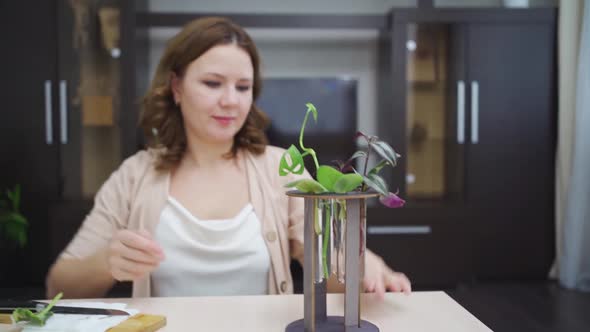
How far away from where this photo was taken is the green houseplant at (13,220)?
8.91 feet

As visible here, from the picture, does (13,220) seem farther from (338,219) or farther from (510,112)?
(510,112)

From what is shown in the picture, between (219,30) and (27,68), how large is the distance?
2.12 metres

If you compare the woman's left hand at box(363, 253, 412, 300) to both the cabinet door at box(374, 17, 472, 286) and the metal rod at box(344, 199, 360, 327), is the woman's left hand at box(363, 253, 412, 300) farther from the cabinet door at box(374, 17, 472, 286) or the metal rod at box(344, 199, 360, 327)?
the cabinet door at box(374, 17, 472, 286)

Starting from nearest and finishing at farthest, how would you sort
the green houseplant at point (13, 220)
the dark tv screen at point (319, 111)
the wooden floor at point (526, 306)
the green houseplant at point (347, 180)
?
1. the green houseplant at point (347, 180)
2. the wooden floor at point (526, 306)
3. the green houseplant at point (13, 220)
4. the dark tv screen at point (319, 111)

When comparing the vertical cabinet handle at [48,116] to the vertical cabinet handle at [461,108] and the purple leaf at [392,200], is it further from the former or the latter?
the purple leaf at [392,200]

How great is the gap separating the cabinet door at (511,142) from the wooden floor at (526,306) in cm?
16

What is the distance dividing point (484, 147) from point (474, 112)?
8.3 inches

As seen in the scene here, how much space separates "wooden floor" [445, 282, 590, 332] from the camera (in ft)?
7.56

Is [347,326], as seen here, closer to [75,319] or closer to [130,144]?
[75,319]

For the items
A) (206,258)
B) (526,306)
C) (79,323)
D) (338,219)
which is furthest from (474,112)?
(79,323)

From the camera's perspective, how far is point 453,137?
3066mm

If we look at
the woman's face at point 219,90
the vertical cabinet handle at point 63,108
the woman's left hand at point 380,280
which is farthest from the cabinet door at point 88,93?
the woman's left hand at point 380,280

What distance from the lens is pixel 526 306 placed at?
259 cm

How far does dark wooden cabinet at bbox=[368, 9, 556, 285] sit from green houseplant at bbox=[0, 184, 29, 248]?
6.15 ft
